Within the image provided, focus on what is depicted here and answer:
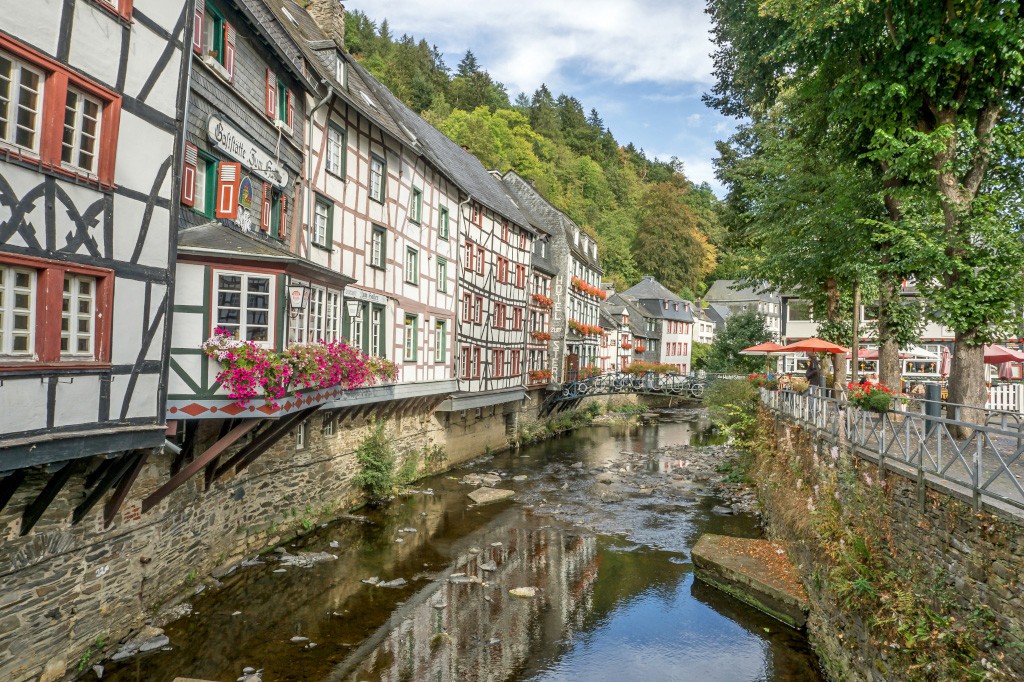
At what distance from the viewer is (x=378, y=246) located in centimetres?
1856

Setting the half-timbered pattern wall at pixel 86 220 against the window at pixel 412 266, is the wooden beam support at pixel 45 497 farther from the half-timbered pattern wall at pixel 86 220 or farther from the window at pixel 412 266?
the window at pixel 412 266

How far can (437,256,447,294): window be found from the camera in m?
22.8

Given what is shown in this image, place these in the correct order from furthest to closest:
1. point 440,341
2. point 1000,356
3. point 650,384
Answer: point 650,384, point 440,341, point 1000,356

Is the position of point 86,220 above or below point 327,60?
below

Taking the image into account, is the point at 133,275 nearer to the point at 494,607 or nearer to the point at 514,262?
the point at 494,607

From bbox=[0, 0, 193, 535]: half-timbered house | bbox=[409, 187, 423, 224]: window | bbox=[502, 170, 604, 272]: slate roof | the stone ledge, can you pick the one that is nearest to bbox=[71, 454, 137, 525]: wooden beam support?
bbox=[0, 0, 193, 535]: half-timbered house

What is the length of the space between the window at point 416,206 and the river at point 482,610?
8594 millimetres

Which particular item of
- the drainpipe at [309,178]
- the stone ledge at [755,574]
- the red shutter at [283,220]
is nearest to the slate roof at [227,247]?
the red shutter at [283,220]

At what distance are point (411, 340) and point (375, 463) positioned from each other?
384cm

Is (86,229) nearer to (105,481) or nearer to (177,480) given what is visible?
(105,481)

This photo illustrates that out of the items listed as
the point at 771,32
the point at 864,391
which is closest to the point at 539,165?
the point at 771,32

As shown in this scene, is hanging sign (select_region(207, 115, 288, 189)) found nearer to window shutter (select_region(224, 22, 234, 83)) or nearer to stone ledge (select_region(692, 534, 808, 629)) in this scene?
window shutter (select_region(224, 22, 234, 83))

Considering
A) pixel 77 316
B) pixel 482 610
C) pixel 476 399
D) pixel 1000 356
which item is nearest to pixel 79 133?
pixel 77 316

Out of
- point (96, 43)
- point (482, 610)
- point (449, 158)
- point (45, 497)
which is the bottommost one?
point (482, 610)
